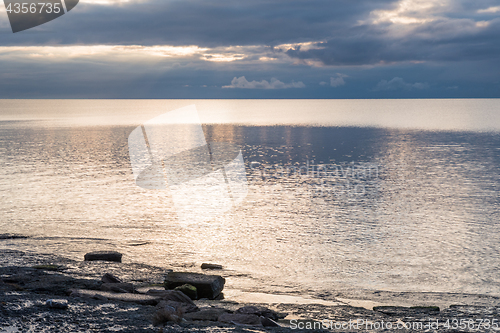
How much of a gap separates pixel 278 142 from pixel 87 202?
5327 centimetres

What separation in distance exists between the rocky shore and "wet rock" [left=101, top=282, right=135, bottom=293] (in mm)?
33

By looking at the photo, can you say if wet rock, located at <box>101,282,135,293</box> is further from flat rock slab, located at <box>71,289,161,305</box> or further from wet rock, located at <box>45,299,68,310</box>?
wet rock, located at <box>45,299,68,310</box>

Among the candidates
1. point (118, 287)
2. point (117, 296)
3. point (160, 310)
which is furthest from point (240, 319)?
point (118, 287)

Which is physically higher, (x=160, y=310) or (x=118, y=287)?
(x=160, y=310)

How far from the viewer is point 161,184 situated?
137 feet

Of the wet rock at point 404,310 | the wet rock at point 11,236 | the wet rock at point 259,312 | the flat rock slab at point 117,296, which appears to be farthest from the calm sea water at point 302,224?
the flat rock slab at point 117,296

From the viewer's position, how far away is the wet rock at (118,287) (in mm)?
14750

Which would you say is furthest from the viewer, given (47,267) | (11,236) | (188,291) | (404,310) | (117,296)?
(11,236)

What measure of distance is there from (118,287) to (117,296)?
1.27 meters

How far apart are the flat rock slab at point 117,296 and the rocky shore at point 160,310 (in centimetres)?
3

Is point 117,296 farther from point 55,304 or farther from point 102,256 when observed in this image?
point 102,256

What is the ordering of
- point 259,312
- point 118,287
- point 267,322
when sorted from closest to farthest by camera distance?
point 267,322 < point 259,312 < point 118,287

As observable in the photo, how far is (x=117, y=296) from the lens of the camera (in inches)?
543

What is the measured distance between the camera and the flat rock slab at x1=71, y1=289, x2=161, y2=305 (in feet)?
44.0
